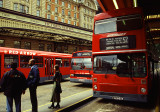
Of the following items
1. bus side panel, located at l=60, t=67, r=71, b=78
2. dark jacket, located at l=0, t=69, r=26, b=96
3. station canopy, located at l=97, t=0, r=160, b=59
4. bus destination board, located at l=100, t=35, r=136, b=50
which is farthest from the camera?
bus side panel, located at l=60, t=67, r=71, b=78

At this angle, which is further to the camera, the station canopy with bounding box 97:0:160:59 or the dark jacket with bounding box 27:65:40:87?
the station canopy with bounding box 97:0:160:59

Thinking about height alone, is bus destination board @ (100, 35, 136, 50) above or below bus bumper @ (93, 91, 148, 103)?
above

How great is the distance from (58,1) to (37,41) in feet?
71.1

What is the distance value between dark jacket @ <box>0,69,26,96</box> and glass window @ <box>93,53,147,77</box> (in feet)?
11.8

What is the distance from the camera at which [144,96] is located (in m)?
5.93

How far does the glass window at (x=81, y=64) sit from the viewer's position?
11.9 meters

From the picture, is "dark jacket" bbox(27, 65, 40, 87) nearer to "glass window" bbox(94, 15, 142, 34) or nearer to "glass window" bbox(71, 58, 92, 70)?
"glass window" bbox(94, 15, 142, 34)

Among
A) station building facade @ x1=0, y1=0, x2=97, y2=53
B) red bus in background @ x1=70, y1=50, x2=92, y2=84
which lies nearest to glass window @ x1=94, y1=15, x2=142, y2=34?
red bus in background @ x1=70, y1=50, x2=92, y2=84

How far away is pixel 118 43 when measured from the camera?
6.49 meters

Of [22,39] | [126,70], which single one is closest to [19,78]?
[126,70]

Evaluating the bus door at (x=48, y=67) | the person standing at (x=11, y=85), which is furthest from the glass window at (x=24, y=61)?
the person standing at (x=11, y=85)

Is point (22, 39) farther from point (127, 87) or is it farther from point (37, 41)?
point (127, 87)

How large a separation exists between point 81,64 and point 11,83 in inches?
321

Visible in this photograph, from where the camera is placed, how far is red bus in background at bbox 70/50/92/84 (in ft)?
38.5
